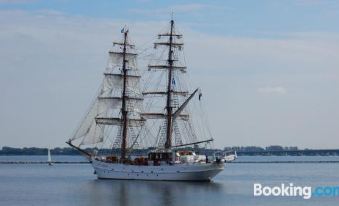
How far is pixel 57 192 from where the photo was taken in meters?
95.6

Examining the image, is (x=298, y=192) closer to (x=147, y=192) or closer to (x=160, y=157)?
(x=147, y=192)

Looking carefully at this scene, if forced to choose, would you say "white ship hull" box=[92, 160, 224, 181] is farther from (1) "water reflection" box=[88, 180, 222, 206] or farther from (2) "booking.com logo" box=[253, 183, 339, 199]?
(2) "booking.com logo" box=[253, 183, 339, 199]

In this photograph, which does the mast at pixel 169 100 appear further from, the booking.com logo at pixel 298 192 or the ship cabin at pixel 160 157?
the booking.com logo at pixel 298 192

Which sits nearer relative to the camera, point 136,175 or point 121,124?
point 136,175

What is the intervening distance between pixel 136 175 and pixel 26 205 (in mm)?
35005

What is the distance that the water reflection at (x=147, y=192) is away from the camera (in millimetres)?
80194

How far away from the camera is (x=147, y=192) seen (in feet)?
301

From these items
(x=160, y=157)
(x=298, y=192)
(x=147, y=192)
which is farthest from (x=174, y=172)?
(x=298, y=192)

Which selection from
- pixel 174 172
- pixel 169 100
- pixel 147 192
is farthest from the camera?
pixel 169 100

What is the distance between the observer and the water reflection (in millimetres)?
80194

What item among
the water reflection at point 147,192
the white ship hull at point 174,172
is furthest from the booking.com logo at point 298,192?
the white ship hull at point 174,172

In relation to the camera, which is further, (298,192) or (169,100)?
(169,100)

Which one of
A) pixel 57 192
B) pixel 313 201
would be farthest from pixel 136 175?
pixel 313 201

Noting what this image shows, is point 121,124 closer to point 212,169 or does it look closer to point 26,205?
point 212,169
